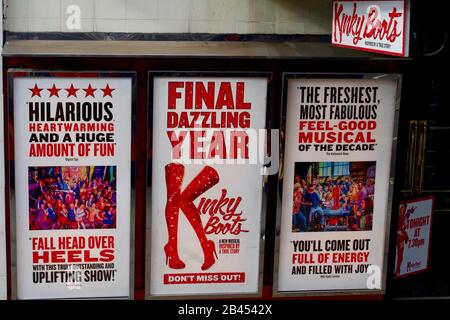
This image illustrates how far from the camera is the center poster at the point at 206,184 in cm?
593

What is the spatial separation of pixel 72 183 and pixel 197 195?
1055 millimetres

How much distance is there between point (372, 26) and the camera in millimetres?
5277

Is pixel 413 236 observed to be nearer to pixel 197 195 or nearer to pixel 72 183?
pixel 197 195

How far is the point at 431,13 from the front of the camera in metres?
7.55

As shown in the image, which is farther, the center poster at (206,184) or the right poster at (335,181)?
the right poster at (335,181)

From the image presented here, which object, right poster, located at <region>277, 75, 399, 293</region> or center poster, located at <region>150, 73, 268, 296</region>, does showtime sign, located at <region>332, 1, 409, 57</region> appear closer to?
right poster, located at <region>277, 75, 399, 293</region>

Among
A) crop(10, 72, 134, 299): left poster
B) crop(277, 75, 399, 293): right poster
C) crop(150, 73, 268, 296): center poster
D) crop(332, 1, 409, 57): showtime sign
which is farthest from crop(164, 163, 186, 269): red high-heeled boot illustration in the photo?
crop(332, 1, 409, 57): showtime sign

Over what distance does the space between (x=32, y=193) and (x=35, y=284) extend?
80cm

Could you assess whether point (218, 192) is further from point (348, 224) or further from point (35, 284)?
point (35, 284)

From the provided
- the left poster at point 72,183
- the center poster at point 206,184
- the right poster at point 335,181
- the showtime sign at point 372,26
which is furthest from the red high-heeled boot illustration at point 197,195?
the showtime sign at point 372,26

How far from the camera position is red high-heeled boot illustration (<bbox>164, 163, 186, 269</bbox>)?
607 centimetres

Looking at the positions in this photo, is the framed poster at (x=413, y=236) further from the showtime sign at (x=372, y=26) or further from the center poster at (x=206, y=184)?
the showtime sign at (x=372, y=26)

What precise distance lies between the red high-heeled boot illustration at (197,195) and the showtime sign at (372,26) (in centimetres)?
155

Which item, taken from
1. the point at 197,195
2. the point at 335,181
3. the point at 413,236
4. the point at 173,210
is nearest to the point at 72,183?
the point at 173,210
